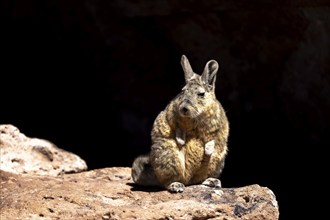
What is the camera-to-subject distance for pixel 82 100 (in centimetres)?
1380

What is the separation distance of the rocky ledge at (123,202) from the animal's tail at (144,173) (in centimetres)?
8

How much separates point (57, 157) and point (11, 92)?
3.94m

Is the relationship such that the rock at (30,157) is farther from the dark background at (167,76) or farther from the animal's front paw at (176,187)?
the dark background at (167,76)

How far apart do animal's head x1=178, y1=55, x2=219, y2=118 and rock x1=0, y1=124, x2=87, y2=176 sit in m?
2.04

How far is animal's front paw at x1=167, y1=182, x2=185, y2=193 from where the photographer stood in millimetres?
8297

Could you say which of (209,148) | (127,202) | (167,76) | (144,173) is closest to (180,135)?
(209,148)

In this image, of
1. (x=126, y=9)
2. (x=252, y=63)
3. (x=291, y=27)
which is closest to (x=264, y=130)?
(x=252, y=63)

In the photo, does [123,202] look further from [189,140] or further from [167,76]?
[167,76]

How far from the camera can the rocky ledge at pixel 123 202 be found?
775cm

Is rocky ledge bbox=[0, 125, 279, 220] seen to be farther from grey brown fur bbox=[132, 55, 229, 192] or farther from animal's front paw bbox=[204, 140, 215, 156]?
animal's front paw bbox=[204, 140, 215, 156]

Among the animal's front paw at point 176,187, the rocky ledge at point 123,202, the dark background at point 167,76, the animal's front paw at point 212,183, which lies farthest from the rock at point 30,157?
the dark background at point 167,76

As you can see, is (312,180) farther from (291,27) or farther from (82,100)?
(82,100)

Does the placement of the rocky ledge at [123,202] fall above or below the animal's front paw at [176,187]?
below

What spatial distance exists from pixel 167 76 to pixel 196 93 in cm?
484
